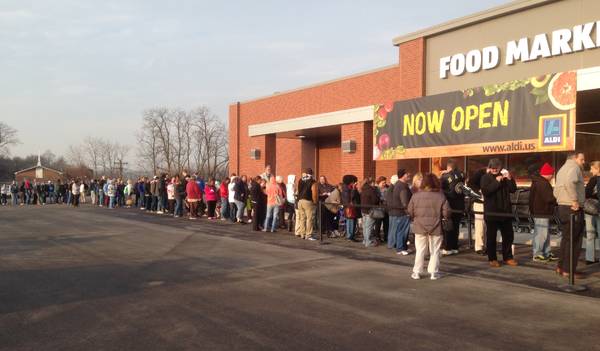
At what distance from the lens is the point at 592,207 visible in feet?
30.4

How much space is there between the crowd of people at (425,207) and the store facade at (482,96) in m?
1.28

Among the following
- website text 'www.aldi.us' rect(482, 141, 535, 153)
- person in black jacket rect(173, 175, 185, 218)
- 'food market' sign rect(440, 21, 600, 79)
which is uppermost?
'food market' sign rect(440, 21, 600, 79)

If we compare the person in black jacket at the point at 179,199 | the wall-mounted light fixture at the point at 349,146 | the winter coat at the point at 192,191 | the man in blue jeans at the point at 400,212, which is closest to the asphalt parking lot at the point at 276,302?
the man in blue jeans at the point at 400,212

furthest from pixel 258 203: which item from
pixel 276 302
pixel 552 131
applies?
pixel 276 302

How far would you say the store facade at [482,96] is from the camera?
11.5m

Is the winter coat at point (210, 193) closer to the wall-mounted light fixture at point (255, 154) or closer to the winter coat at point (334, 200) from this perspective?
the wall-mounted light fixture at point (255, 154)

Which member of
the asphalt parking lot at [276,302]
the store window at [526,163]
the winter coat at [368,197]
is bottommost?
the asphalt parking lot at [276,302]

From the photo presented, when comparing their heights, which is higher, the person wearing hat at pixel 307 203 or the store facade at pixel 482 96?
the store facade at pixel 482 96

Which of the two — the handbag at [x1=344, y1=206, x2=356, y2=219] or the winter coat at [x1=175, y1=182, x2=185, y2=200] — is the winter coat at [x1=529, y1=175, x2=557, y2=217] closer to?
the handbag at [x1=344, y1=206, x2=356, y2=219]

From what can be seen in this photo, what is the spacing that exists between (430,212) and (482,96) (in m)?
5.67

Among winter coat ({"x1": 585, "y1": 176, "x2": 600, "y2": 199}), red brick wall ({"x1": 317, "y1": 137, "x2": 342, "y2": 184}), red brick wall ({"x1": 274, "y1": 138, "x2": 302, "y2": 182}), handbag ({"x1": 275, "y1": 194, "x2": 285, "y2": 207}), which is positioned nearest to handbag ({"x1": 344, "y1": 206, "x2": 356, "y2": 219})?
handbag ({"x1": 275, "y1": 194, "x2": 285, "y2": 207})

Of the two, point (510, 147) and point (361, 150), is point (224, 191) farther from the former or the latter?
point (510, 147)

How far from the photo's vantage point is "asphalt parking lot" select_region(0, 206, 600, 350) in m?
5.16

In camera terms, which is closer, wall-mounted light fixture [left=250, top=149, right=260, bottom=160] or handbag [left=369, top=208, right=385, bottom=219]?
handbag [left=369, top=208, right=385, bottom=219]
